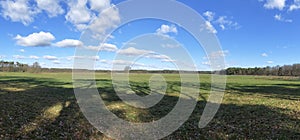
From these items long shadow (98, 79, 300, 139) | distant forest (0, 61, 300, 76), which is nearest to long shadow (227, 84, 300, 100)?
long shadow (98, 79, 300, 139)

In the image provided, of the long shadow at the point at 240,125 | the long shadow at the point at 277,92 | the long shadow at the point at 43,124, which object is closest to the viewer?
the long shadow at the point at 43,124

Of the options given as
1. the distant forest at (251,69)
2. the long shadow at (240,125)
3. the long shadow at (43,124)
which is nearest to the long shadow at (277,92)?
the long shadow at (240,125)

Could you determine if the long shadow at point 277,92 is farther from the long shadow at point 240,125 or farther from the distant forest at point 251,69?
the distant forest at point 251,69

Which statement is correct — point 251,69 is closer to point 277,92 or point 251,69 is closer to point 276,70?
point 276,70

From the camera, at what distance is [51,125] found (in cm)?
1257

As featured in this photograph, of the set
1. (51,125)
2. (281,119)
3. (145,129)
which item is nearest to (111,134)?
(145,129)

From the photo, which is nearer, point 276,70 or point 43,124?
point 43,124

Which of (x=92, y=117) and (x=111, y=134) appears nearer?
(x=111, y=134)

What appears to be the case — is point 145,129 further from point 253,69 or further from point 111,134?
point 253,69

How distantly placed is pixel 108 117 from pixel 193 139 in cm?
632

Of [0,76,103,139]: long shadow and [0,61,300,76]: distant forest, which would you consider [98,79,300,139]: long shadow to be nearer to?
[0,76,103,139]: long shadow

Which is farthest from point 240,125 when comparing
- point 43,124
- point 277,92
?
point 277,92

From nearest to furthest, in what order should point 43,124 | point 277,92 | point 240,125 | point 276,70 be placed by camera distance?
point 43,124 < point 240,125 < point 277,92 < point 276,70

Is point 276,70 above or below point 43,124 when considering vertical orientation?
above
